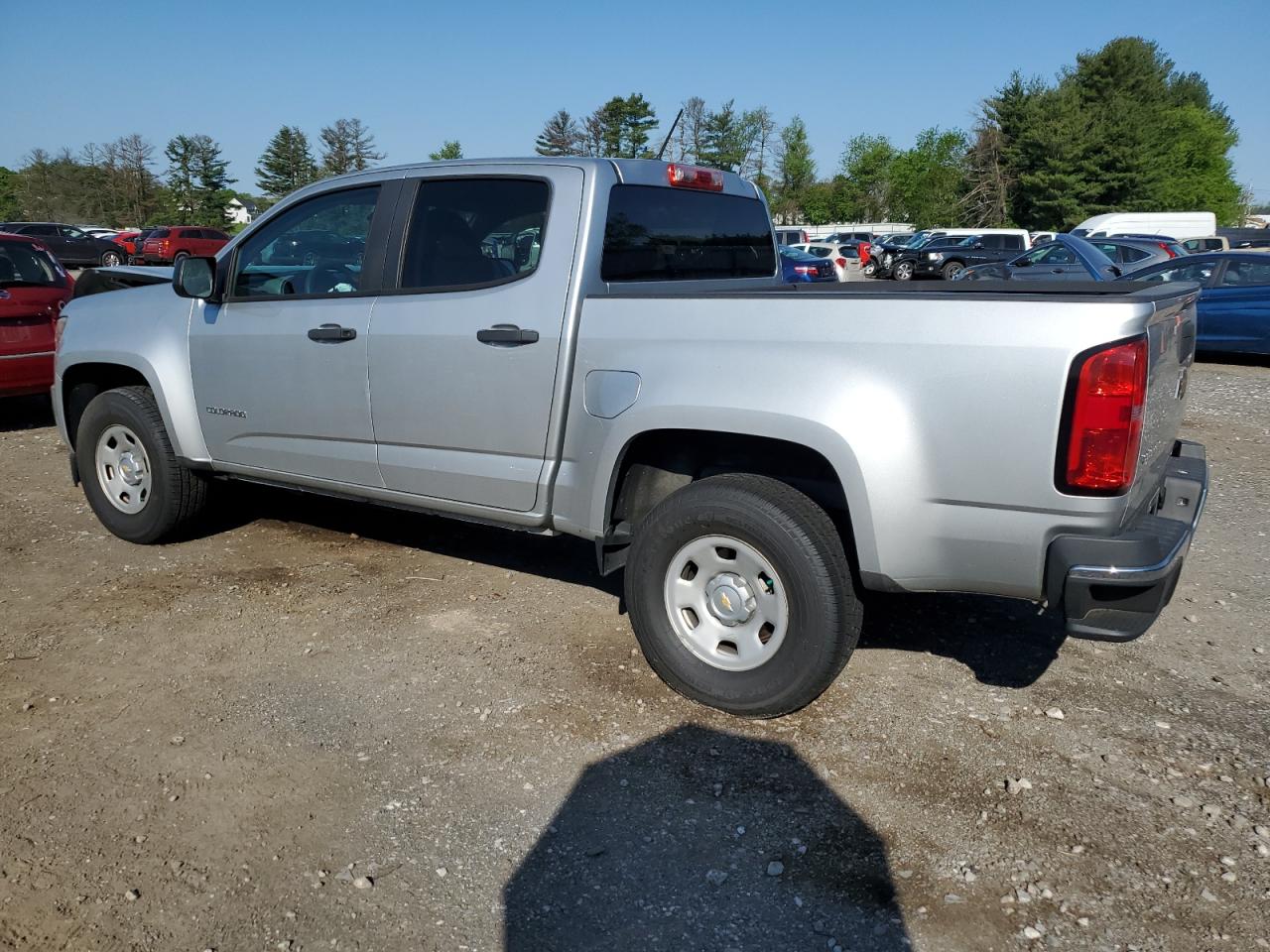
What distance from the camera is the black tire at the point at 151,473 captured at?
524cm

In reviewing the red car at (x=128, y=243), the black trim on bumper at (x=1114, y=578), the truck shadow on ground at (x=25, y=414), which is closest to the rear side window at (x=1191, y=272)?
the black trim on bumper at (x=1114, y=578)

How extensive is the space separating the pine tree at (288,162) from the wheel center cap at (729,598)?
9387 centimetres

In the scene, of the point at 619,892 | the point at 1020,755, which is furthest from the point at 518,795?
the point at 1020,755

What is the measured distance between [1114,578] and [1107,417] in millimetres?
461

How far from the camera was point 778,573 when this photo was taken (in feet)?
11.3

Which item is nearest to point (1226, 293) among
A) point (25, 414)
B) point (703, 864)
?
point (703, 864)

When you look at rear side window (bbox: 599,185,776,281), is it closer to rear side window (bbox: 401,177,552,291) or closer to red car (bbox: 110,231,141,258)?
rear side window (bbox: 401,177,552,291)

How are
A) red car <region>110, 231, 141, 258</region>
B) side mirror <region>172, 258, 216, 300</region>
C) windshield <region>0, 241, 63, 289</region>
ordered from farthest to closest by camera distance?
red car <region>110, 231, 141, 258</region> < windshield <region>0, 241, 63, 289</region> < side mirror <region>172, 258, 216, 300</region>

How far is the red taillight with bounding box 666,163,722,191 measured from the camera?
4371 mm

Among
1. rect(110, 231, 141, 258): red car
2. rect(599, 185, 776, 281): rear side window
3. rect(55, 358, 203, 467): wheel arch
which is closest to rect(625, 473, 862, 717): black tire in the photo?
rect(599, 185, 776, 281): rear side window

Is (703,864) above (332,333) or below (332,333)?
below

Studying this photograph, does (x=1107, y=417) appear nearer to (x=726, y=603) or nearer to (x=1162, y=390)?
(x=1162, y=390)

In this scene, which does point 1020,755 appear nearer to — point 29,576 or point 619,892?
point 619,892

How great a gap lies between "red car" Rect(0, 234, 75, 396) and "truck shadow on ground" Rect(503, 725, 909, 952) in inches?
275
